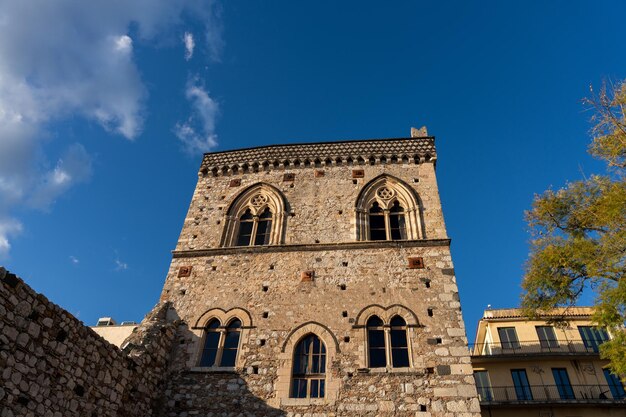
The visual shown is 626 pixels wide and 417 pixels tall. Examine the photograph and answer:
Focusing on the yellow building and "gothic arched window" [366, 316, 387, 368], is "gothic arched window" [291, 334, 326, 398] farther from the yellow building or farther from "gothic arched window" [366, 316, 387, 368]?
the yellow building

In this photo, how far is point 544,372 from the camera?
20.3 metres

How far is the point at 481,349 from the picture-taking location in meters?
23.6

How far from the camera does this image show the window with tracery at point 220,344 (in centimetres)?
1150

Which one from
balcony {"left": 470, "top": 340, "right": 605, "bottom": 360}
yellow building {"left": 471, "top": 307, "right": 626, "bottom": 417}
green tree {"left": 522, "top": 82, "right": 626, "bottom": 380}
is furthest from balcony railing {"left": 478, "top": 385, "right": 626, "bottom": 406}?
green tree {"left": 522, "top": 82, "right": 626, "bottom": 380}

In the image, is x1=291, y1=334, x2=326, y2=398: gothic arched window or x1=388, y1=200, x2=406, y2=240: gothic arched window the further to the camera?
x1=388, y1=200, x2=406, y2=240: gothic arched window

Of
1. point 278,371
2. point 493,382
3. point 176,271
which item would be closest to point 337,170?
point 176,271

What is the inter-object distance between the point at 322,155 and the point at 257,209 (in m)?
3.41

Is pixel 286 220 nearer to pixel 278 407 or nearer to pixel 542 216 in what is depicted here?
pixel 278 407

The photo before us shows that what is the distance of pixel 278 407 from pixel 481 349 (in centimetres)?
1717

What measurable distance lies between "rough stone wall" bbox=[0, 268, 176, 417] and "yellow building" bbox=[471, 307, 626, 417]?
15980 mm

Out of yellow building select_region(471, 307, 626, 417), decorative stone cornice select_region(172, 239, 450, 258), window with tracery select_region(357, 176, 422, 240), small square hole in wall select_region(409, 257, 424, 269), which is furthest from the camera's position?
yellow building select_region(471, 307, 626, 417)

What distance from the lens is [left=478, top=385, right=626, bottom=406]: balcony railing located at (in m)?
19.0

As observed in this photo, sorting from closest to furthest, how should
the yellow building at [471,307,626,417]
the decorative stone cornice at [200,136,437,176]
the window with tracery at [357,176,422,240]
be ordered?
1. the window with tracery at [357,176,422,240]
2. the decorative stone cornice at [200,136,437,176]
3. the yellow building at [471,307,626,417]

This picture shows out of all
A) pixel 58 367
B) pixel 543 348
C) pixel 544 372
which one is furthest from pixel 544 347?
pixel 58 367
